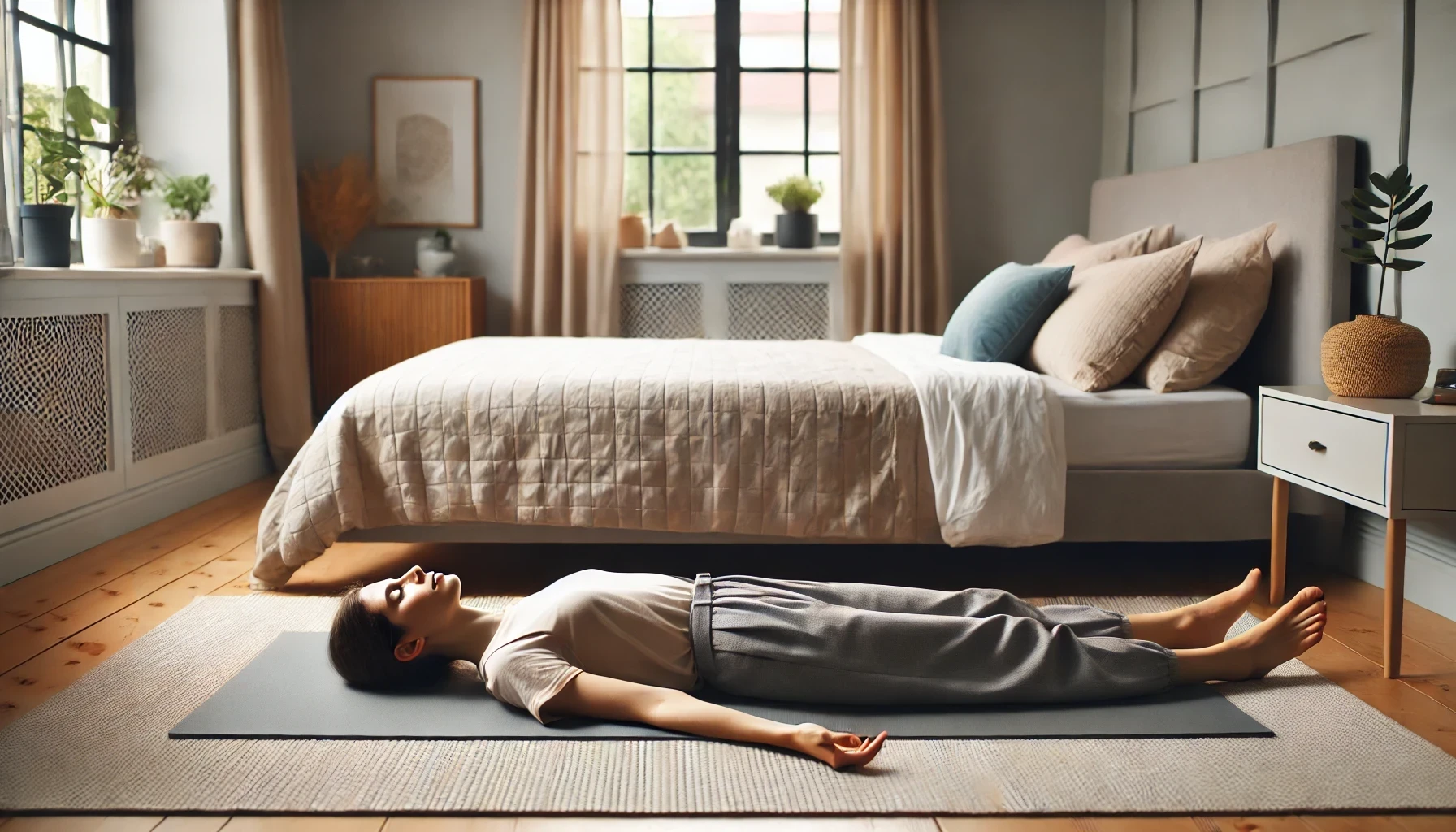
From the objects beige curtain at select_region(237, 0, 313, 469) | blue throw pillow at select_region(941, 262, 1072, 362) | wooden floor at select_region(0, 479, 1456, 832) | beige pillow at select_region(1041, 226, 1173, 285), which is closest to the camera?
wooden floor at select_region(0, 479, 1456, 832)

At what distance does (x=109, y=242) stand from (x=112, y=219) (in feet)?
0.26

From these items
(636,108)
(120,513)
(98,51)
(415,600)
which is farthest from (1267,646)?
(98,51)

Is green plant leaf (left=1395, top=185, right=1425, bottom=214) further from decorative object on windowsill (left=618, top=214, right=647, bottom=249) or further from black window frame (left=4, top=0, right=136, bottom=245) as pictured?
black window frame (left=4, top=0, right=136, bottom=245)

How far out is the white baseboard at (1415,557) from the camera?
8.50ft

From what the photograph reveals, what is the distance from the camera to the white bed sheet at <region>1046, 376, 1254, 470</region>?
2779mm

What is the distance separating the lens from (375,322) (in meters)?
→ 4.72

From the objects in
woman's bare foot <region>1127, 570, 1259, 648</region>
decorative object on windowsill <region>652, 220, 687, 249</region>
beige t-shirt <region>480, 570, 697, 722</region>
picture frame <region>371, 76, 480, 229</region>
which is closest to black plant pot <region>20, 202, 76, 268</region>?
picture frame <region>371, 76, 480, 229</region>

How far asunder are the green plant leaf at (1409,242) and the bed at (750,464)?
246 millimetres

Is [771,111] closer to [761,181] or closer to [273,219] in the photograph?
[761,181]

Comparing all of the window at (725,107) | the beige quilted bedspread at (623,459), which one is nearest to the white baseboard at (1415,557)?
the beige quilted bedspread at (623,459)

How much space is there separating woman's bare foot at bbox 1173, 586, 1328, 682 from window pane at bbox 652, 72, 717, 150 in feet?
12.0

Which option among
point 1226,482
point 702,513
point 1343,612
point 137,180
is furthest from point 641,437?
point 137,180

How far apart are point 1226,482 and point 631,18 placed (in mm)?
3479

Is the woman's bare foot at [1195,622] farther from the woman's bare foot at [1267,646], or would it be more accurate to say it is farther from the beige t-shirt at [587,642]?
the beige t-shirt at [587,642]
